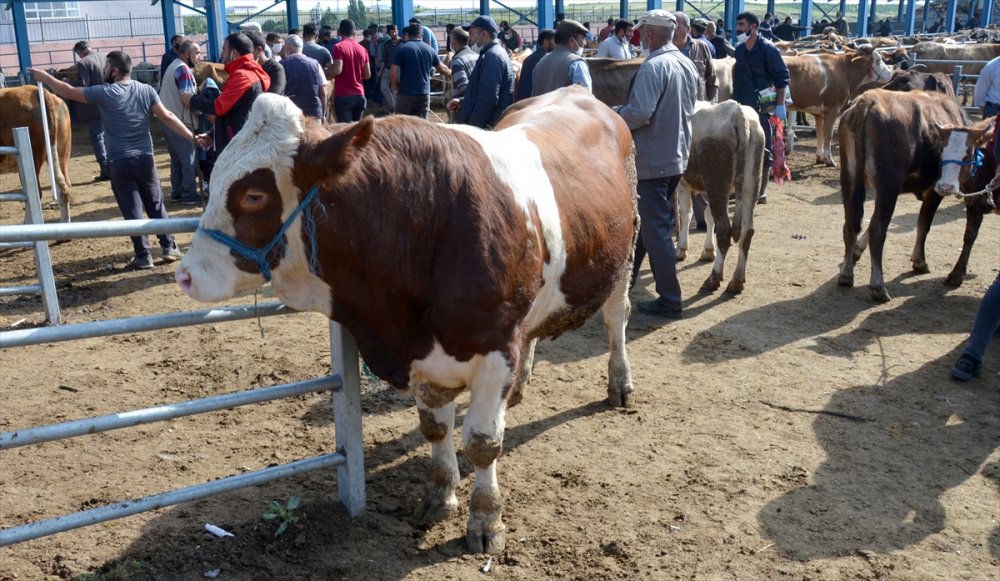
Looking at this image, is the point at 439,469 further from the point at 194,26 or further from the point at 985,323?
the point at 194,26

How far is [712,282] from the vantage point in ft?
25.3

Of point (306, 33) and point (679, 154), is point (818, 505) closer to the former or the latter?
point (679, 154)

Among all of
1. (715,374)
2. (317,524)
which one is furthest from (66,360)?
(715,374)

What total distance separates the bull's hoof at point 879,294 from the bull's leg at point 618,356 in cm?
307

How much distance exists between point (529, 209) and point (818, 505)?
2.06 m

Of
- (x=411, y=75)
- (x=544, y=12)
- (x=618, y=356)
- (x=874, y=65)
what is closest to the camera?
(x=618, y=356)

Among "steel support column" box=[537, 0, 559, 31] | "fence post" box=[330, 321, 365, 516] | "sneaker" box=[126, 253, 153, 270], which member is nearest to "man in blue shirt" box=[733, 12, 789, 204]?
"sneaker" box=[126, 253, 153, 270]

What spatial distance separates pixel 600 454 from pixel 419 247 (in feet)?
6.50

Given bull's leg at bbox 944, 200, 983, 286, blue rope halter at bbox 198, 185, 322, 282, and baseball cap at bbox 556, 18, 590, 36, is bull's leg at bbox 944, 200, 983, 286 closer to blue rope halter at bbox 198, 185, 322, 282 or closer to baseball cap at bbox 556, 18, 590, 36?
baseball cap at bbox 556, 18, 590, 36

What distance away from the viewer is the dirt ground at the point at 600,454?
377 centimetres

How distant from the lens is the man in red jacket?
7.82 metres

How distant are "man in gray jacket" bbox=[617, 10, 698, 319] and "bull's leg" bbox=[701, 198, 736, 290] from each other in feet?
3.06

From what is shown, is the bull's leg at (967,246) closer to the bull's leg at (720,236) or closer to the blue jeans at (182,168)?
the bull's leg at (720,236)

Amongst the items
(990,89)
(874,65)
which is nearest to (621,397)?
(990,89)
